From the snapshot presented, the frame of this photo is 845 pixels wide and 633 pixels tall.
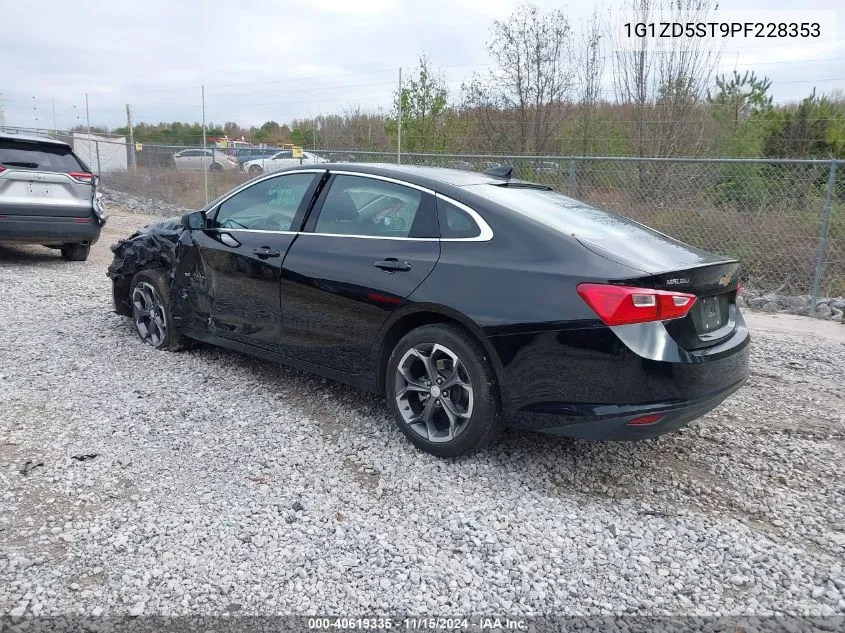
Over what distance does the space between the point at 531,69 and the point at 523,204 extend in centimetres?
1195

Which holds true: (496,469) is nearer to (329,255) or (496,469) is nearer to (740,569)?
(740,569)

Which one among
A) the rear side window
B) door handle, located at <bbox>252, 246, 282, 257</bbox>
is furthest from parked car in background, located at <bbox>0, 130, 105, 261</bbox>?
the rear side window

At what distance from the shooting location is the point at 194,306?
5129 millimetres

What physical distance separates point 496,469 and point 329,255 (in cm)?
160

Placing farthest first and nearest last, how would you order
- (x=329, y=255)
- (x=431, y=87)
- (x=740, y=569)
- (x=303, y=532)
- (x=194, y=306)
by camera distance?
(x=431, y=87), (x=194, y=306), (x=329, y=255), (x=303, y=532), (x=740, y=569)

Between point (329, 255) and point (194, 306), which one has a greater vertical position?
point (329, 255)

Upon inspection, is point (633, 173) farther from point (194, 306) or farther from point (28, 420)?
point (28, 420)

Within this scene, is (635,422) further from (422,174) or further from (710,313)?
(422,174)

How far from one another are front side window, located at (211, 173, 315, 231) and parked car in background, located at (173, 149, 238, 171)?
1082cm

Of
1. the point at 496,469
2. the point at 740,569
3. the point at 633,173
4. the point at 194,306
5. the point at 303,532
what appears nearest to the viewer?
the point at 740,569

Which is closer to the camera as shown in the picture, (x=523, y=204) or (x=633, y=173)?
(x=523, y=204)

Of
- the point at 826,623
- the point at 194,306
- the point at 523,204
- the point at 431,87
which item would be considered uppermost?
the point at 431,87

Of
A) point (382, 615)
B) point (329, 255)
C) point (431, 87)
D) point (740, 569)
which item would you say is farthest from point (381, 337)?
point (431, 87)

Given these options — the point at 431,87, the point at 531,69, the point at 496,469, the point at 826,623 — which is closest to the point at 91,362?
the point at 496,469
